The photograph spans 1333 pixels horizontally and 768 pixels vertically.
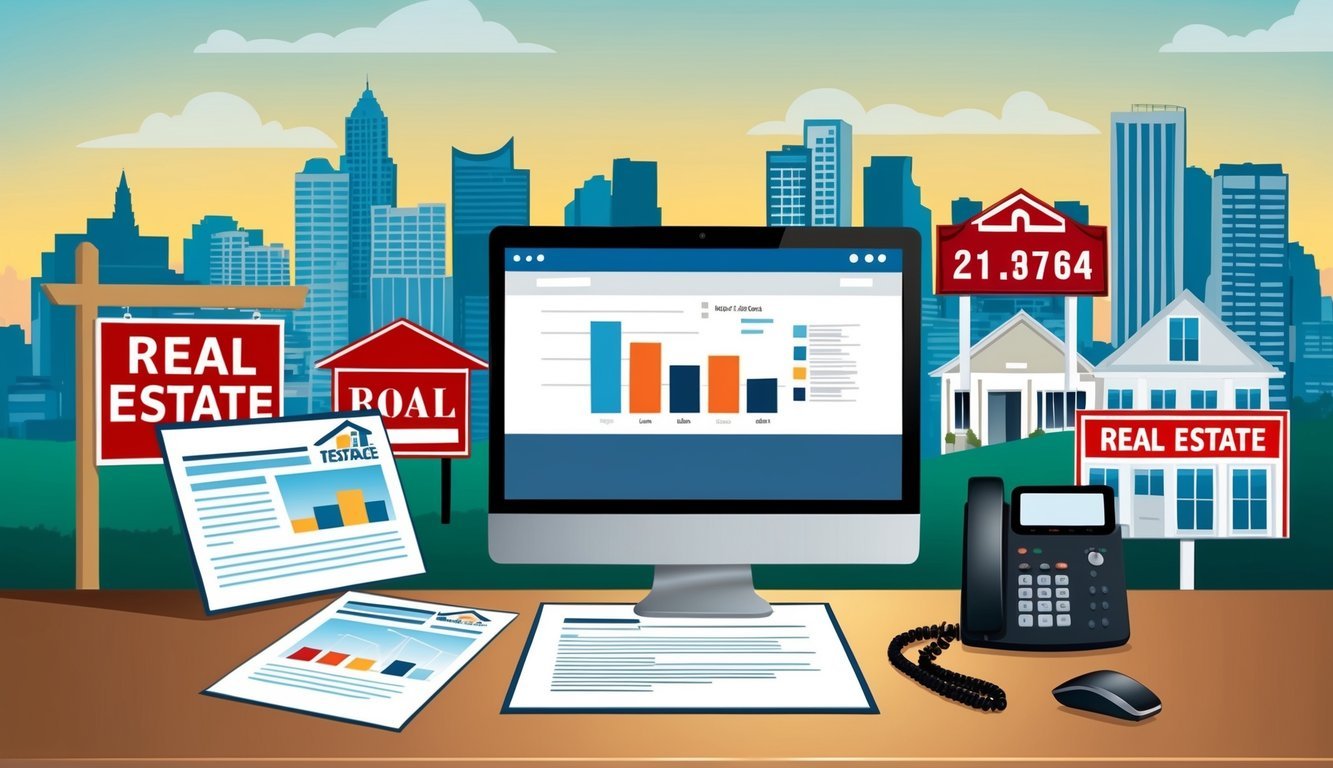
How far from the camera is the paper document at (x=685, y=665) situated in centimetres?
104

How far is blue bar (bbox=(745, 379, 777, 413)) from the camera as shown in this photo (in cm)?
134

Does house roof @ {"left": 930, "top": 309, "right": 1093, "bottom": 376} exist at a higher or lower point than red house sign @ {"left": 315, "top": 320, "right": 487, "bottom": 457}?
higher

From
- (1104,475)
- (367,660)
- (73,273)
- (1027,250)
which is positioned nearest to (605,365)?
(367,660)

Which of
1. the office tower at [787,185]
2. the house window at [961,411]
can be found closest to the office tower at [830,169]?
the office tower at [787,185]

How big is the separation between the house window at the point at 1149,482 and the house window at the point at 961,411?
0.33 meters

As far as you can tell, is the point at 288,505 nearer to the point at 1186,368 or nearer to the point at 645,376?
the point at 645,376

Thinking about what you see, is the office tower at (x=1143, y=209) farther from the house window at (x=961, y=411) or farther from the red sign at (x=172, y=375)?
the red sign at (x=172, y=375)

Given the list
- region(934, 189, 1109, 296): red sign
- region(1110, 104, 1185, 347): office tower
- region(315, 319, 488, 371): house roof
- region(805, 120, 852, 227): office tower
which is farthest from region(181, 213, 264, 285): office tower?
region(1110, 104, 1185, 347): office tower

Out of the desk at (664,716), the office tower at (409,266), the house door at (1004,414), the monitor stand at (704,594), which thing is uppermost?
the office tower at (409,266)

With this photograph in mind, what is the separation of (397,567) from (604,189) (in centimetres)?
90

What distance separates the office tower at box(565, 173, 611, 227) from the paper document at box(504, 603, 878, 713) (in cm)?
88

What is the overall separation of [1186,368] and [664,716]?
4.65 ft

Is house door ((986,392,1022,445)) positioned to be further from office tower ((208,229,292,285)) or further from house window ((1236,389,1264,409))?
office tower ((208,229,292,285))

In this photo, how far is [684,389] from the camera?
1342 mm
